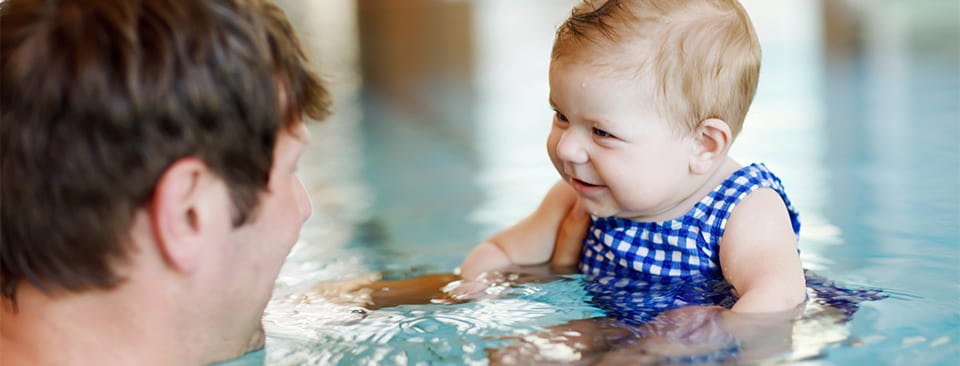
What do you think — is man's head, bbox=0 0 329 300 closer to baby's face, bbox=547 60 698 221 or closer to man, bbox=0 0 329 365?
man, bbox=0 0 329 365

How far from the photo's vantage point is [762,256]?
191cm

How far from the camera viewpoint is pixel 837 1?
452 inches

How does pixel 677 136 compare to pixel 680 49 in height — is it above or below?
below

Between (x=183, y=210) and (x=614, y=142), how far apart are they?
0.83 m

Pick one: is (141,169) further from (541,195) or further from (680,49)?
(541,195)

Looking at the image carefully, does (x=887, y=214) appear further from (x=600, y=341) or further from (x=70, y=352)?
(x=70, y=352)

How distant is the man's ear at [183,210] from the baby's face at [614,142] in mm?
758

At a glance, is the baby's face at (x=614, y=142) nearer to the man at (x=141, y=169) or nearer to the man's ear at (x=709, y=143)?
the man's ear at (x=709, y=143)

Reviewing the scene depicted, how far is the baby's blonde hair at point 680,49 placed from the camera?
189cm

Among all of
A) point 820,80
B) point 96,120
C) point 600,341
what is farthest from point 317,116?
point 820,80

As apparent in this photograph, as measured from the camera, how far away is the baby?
1.89m

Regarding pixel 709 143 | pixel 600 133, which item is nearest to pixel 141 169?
pixel 600 133

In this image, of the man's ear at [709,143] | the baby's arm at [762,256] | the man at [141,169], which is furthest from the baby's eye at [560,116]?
the man at [141,169]

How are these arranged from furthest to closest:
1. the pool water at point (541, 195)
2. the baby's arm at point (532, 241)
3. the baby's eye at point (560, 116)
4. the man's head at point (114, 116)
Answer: the baby's arm at point (532, 241) → the baby's eye at point (560, 116) → the pool water at point (541, 195) → the man's head at point (114, 116)
